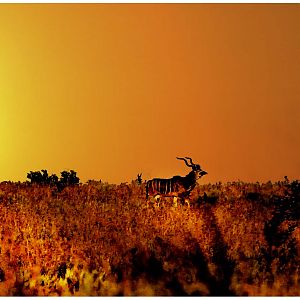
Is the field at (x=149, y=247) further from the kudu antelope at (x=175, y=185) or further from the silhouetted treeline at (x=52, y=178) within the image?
the silhouetted treeline at (x=52, y=178)

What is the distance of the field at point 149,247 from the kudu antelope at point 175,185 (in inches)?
40.4

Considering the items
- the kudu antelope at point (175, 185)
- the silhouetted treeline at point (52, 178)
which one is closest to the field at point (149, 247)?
the kudu antelope at point (175, 185)

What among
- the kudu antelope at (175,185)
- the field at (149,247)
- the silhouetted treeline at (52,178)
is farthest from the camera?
the silhouetted treeline at (52,178)

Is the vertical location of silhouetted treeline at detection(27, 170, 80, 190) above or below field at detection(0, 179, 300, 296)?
above

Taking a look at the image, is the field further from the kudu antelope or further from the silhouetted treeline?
the silhouetted treeline

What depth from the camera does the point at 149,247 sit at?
13.4 metres

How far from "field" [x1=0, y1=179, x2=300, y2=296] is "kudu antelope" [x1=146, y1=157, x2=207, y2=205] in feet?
3.36

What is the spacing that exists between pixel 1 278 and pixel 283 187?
12728 mm

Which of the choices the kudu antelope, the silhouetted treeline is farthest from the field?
the silhouetted treeline

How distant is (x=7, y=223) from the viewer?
15883 mm

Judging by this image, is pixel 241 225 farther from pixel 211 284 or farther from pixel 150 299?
pixel 150 299

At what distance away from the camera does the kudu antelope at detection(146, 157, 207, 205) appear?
65.7 feet

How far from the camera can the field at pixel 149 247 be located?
37.8 feet

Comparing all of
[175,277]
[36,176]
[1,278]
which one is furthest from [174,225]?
[36,176]
